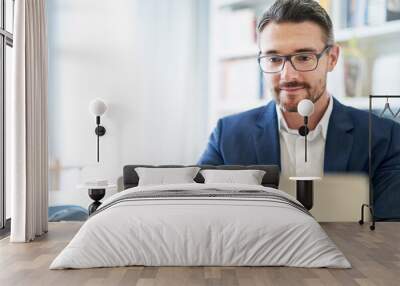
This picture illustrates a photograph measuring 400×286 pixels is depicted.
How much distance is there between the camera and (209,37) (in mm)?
7328

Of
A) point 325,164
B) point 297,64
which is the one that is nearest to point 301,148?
point 325,164

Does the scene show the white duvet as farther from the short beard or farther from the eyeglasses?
the eyeglasses

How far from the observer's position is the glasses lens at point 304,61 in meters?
7.04

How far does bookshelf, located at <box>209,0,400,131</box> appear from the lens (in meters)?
7.03

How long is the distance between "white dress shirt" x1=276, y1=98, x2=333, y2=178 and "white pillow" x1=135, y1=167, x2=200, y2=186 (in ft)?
3.56

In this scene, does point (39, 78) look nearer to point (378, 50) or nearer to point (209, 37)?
point (209, 37)

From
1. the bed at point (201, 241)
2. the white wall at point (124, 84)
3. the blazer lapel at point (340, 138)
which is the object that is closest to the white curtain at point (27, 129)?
the white wall at point (124, 84)

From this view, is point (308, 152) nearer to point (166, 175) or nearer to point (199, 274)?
point (166, 175)

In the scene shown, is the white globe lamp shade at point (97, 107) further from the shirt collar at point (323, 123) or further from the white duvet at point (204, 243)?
the white duvet at point (204, 243)

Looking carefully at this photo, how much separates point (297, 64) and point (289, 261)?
10.4 ft

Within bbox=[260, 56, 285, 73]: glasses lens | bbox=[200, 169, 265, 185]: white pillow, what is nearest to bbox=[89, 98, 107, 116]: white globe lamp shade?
bbox=[200, 169, 265, 185]: white pillow

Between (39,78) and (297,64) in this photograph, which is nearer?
(39,78)

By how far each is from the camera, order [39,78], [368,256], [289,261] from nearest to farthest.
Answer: [289,261], [368,256], [39,78]

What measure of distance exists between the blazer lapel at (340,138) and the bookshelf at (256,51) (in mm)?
142
